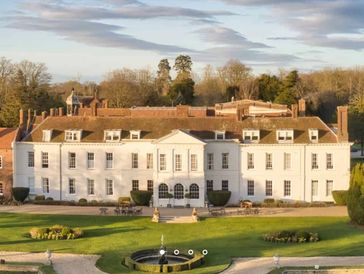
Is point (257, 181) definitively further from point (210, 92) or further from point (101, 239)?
point (210, 92)

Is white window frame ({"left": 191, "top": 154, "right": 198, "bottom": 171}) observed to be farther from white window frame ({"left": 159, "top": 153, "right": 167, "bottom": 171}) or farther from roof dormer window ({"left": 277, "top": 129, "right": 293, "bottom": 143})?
roof dormer window ({"left": 277, "top": 129, "right": 293, "bottom": 143})

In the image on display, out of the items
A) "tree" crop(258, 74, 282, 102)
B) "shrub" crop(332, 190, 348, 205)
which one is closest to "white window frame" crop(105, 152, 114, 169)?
"shrub" crop(332, 190, 348, 205)

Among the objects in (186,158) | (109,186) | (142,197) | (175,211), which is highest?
(186,158)

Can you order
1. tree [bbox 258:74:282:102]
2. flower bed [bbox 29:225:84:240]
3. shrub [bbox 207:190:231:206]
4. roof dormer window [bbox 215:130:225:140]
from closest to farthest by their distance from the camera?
flower bed [bbox 29:225:84:240] < shrub [bbox 207:190:231:206] < roof dormer window [bbox 215:130:225:140] < tree [bbox 258:74:282:102]

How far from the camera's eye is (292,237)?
39.1 m

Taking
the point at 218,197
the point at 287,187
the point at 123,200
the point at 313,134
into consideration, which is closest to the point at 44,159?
the point at 123,200

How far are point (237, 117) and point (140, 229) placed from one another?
18.1 m

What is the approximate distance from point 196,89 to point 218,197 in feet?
248

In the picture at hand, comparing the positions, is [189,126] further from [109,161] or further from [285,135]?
[285,135]

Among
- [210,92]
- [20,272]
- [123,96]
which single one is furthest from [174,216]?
[210,92]

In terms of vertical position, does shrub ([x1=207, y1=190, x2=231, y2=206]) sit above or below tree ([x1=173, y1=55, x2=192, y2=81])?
below

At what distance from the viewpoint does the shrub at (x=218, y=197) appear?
5428 cm

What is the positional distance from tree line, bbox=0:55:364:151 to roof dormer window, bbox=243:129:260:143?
33273 millimetres

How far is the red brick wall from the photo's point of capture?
57344mm
